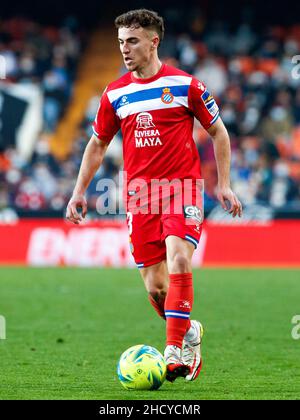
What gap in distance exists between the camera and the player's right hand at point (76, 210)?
723 cm

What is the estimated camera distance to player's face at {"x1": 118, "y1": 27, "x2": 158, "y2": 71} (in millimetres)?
7066

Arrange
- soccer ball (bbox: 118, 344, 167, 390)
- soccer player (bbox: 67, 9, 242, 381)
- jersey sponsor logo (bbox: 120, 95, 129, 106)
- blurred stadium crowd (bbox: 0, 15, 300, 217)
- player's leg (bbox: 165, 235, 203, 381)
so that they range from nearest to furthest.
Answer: soccer ball (bbox: 118, 344, 167, 390) < player's leg (bbox: 165, 235, 203, 381) < soccer player (bbox: 67, 9, 242, 381) < jersey sponsor logo (bbox: 120, 95, 129, 106) < blurred stadium crowd (bbox: 0, 15, 300, 217)

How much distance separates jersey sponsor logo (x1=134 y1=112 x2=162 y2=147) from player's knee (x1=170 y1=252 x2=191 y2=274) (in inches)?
33.2

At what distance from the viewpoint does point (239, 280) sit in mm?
16141

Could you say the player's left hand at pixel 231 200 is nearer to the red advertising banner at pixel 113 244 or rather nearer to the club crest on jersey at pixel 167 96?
the club crest on jersey at pixel 167 96

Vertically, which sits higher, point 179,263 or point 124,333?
point 179,263

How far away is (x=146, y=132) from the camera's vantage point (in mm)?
7121

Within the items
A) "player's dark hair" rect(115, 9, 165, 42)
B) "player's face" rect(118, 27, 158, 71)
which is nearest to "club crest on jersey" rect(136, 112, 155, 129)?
"player's face" rect(118, 27, 158, 71)

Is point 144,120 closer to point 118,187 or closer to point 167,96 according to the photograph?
point 167,96

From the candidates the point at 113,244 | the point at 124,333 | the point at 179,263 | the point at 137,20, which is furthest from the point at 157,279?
the point at 113,244

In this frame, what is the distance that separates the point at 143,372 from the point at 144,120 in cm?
182

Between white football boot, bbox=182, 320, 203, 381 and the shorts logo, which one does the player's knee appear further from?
white football boot, bbox=182, 320, 203, 381
